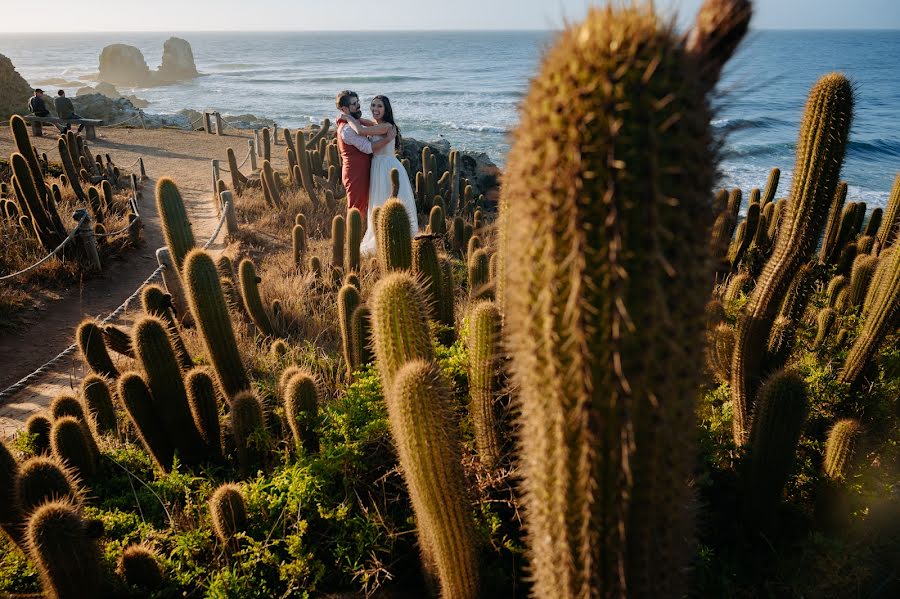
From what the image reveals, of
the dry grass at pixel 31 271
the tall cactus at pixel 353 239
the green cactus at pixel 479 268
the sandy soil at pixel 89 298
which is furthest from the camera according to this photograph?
the dry grass at pixel 31 271

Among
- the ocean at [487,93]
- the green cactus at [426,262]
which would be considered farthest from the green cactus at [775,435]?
the green cactus at [426,262]

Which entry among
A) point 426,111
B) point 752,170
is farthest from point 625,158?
point 426,111

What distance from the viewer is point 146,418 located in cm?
377

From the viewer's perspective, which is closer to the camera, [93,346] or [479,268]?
[93,346]

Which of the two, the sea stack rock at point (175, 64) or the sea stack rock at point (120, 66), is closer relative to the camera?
the sea stack rock at point (120, 66)

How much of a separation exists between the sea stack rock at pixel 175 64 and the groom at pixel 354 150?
8848 centimetres

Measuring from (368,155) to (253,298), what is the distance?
3.49 metres

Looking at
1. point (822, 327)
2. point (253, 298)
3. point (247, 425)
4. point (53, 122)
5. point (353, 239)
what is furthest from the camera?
point (53, 122)

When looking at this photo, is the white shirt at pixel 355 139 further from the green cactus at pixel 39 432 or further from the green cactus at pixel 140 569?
the green cactus at pixel 140 569

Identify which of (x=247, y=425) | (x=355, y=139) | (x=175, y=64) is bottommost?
(x=247, y=425)

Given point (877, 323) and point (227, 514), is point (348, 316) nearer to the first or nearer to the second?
point (227, 514)

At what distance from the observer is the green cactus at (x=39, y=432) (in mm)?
3963

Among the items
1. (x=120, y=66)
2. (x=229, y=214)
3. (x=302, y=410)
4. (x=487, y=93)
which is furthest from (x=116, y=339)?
(x=120, y=66)

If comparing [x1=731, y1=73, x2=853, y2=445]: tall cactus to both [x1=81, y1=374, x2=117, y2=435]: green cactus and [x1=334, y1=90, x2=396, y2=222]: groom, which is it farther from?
[x1=334, y1=90, x2=396, y2=222]: groom
